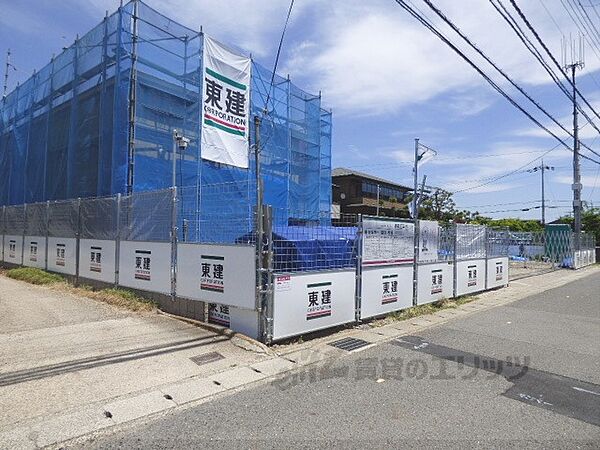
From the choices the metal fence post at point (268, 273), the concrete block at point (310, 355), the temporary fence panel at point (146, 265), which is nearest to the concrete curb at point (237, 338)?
the metal fence post at point (268, 273)

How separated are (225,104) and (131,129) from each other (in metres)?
3.82

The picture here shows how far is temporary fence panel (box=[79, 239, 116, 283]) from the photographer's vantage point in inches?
377

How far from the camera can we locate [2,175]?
2050cm

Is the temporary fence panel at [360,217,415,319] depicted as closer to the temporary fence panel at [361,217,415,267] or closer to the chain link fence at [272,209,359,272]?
the temporary fence panel at [361,217,415,267]

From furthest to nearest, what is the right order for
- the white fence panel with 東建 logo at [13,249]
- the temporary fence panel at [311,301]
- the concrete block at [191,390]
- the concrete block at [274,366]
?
the white fence panel with 東建 logo at [13,249]
the temporary fence panel at [311,301]
the concrete block at [274,366]
the concrete block at [191,390]

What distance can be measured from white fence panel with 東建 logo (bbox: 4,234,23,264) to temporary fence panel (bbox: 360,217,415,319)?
1259 cm

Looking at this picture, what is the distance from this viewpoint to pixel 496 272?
1366cm

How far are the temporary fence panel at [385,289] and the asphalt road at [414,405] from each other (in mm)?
1284

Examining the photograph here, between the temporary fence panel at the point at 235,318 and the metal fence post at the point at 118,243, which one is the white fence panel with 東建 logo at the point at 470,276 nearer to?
the temporary fence panel at the point at 235,318

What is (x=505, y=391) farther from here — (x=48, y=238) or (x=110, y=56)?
(x=110, y=56)

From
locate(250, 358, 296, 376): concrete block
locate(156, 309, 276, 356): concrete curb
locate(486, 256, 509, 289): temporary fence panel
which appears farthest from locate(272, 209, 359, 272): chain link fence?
locate(486, 256, 509, 289): temporary fence panel

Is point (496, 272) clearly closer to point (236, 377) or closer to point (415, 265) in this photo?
point (415, 265)

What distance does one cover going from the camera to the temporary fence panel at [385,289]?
25.6ft

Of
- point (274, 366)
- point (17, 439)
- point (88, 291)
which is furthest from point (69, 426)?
point (88, 291)
